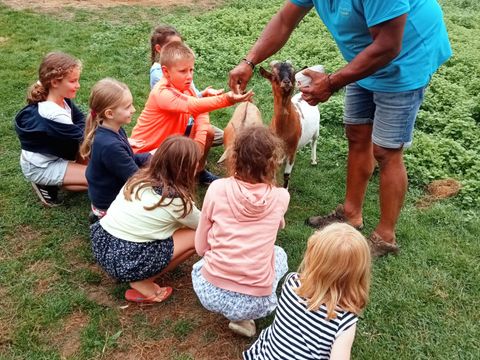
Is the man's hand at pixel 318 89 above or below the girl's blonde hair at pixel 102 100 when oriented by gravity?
above

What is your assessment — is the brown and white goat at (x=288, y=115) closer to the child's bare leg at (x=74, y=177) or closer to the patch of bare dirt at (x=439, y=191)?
the patch of bare dirt at (x=439, y=191)

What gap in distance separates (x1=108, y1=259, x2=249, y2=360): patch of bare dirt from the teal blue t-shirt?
6.18 ft

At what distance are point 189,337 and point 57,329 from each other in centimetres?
82

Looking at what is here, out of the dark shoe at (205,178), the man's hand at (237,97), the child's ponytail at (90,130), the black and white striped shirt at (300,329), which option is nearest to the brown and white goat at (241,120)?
the dark shoe at (205,178)

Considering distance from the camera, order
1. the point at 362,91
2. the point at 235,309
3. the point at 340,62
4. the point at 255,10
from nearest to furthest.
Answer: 1. the point at 235,309
2. the point at 362,91
3. the point at 340,62
4. the point at 255,10

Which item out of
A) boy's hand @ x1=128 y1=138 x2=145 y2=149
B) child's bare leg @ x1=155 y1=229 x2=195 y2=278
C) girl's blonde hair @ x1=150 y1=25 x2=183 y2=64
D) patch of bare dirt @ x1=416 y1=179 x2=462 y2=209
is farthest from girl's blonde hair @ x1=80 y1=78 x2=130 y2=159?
patch of bare dirt @ x1=416 y1=179 x2=462 y2=209

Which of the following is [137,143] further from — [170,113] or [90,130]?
[90,130]

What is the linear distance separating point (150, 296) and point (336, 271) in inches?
58.8

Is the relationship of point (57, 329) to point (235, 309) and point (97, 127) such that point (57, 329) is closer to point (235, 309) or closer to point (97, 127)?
point (235, 309)

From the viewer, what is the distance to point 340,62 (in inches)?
311

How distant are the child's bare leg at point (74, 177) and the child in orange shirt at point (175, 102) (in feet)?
1.59

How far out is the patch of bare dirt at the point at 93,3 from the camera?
1005cm

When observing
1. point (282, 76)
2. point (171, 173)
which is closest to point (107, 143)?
point (171, 173)

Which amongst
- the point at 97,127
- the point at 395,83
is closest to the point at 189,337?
the point at 97,127
